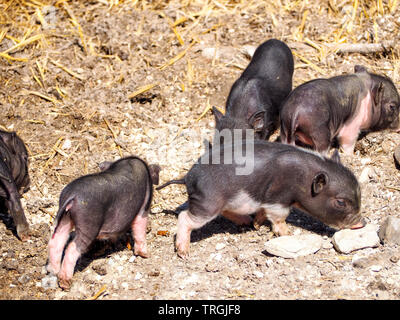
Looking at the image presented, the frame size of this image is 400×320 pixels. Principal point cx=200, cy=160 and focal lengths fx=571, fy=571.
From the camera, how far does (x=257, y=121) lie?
6918 millimetres

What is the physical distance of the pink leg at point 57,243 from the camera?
5.30 metres

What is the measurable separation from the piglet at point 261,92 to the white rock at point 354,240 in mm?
1764

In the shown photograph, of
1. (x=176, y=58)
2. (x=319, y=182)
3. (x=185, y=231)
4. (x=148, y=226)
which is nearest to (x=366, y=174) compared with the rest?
(x=319, y=182)

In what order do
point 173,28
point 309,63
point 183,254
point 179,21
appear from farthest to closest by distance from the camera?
point 179,21, point 173,28, point 309,63, point 183,254

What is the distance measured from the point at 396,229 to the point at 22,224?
3.82m

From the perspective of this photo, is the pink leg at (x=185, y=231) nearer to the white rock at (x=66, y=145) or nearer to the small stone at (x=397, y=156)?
the white rock at (x=66, y=145)

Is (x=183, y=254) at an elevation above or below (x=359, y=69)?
below

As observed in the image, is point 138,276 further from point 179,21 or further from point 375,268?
point 179,21

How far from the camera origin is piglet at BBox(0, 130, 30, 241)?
606 cm

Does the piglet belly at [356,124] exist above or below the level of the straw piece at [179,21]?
below

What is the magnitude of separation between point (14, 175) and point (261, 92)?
3.13 m

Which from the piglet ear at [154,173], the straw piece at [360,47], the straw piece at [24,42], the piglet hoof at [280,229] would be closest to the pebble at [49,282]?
the piglet ear at [154,173]

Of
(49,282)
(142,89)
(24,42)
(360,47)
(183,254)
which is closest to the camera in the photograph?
(49,282)

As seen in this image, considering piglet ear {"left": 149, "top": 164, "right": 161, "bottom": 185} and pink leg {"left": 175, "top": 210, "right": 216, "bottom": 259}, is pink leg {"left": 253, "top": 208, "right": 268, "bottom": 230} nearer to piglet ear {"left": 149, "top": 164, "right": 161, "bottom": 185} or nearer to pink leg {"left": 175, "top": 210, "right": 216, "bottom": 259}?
pink leg {"left": 175, "top": 210, "right": 216, "bottom": 259}
